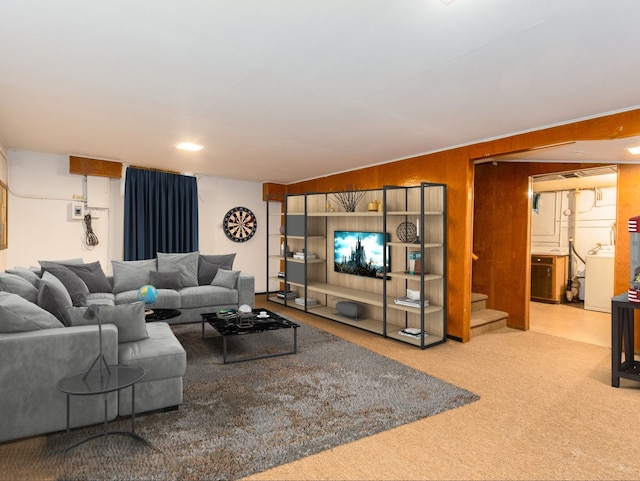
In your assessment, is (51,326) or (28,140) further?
(28,140)

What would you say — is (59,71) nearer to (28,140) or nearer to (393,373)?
(28,140)

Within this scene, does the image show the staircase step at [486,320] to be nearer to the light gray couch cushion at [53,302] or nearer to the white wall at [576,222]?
the white wall at [576,222]

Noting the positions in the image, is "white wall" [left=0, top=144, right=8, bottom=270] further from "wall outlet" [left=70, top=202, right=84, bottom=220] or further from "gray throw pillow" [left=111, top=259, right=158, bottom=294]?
"gray throw pillow" [left=111, top=259, right=158, bottom=294]

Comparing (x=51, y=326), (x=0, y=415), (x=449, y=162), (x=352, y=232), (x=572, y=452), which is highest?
(x=449, y=162)

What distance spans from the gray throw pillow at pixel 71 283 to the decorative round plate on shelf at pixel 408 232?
3795mm

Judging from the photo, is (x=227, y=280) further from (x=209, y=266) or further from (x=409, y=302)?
(x=409, y=302)

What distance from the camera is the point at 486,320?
5.15 m

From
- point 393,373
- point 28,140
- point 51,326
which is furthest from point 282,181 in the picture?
point 51,326

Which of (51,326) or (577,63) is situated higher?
(577,63)

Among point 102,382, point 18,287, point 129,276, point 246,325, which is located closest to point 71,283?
point 129,276

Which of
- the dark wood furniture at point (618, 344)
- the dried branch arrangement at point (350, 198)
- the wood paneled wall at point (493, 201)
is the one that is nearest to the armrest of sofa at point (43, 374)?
the wood paneled wall at point (493, 201)

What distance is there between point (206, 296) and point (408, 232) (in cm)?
286

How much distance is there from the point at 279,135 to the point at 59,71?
6.85 ft

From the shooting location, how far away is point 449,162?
4.71 metres
